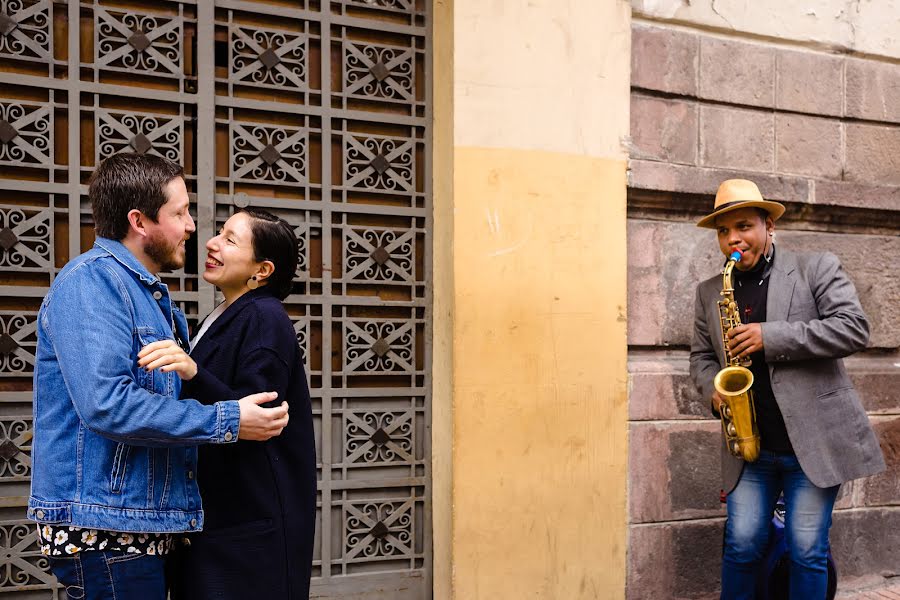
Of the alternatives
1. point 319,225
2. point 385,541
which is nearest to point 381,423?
point 385,541

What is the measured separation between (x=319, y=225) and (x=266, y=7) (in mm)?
1143

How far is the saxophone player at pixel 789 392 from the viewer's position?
3275 mm

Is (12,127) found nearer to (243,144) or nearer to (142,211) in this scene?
(243,144)

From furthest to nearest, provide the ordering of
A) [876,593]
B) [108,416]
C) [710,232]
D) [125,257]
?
[876,593], [710,232], [125,257], [108,416]

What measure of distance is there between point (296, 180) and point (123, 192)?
1.83 m

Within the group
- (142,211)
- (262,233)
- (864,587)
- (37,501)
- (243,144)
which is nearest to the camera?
(37,501)

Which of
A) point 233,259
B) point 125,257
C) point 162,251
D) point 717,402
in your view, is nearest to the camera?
point 125,257

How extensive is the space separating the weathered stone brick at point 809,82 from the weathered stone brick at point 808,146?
0.24ft

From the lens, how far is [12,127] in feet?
11.5

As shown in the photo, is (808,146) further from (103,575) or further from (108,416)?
(103,575)

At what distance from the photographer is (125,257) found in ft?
7.06

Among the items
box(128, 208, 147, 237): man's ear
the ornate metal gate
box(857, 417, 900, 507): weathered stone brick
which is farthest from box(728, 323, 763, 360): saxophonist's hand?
box(128, 208, 147, 237): man's ear

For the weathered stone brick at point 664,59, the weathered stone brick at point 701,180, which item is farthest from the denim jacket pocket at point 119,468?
the weathered stone brick at point 664,59

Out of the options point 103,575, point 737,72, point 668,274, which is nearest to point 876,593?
point 668,274
